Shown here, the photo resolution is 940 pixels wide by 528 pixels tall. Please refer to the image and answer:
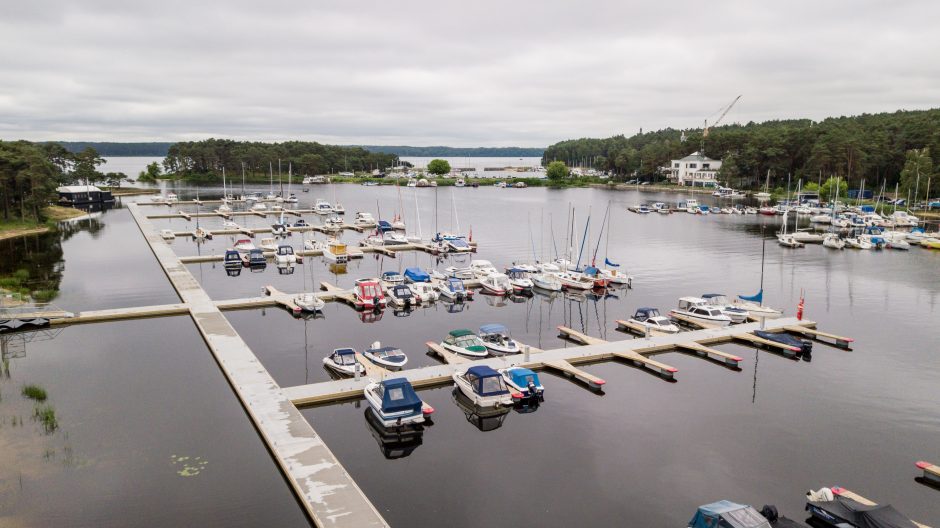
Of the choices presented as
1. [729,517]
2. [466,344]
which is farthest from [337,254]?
[729,517]

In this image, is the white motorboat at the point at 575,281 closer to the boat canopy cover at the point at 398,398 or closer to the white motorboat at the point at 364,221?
the boat canopy cover at the point at 398,398

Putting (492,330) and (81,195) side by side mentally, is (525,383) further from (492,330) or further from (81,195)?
(81,195)

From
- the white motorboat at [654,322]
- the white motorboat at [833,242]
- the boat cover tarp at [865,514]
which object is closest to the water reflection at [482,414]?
the boat cover tarp at [865,514]

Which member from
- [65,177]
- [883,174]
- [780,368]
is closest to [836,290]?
[780,368]

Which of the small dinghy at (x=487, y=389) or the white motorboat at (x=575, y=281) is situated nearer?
the small dinghy at (x=487, y=389)

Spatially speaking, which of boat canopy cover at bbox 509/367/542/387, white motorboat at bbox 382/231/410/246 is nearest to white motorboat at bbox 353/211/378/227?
white motorboat at bbox 382/231/410/246
